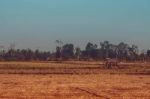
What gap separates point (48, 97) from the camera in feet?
70.1

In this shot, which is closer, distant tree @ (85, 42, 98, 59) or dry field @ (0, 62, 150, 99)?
dry field @ (0, 62, 150, 99)

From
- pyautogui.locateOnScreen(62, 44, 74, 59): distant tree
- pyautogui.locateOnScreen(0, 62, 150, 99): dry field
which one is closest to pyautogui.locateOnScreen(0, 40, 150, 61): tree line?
pyautogui.locateOnScreen(62, 44, 74, 59): distant tree

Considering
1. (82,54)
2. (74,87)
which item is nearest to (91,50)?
(82,54)

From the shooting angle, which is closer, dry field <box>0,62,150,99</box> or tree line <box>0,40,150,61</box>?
dry field <box>0,62,150,99</box>

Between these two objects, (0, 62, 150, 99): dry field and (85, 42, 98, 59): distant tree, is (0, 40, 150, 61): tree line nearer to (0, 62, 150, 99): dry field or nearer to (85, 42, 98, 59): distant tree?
(85, 42, 98, 59): distant tree

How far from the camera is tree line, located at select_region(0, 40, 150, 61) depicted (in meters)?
124

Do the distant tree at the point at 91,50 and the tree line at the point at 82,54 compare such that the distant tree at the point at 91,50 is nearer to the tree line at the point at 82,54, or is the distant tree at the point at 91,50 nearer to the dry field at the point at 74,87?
the tree line at the point at 82,54

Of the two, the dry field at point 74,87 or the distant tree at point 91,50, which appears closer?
the dry field at point 74,87

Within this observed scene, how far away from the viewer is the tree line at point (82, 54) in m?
124

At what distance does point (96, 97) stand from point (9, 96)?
454 cm

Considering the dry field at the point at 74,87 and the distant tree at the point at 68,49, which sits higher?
the distant tree at the point at 68,49

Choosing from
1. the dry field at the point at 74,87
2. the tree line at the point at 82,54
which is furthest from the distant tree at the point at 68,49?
the dry field at the point at 74,87

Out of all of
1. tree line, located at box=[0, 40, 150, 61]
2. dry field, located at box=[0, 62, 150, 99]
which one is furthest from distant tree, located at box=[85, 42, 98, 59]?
dry field, located at box=[0, 62, 150, 99]

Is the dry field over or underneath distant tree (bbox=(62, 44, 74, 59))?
underneath
